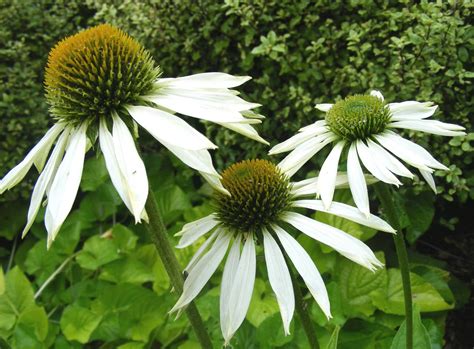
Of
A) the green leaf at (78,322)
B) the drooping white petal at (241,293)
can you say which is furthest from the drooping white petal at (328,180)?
the green leaf at (78,322)

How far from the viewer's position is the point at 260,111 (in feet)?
6.01

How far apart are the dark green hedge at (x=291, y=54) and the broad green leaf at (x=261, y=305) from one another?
474mm

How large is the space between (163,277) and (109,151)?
100 centimetres

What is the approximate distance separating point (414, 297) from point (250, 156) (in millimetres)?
663

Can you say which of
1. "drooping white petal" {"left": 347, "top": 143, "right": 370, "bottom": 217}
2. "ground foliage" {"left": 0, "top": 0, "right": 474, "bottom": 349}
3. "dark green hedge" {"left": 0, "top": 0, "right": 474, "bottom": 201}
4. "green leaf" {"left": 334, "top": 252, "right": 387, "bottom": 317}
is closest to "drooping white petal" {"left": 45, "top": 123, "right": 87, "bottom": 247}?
"drooping white petal" {"left": 347, "top": 143, "right": 370, "bottom": 217}

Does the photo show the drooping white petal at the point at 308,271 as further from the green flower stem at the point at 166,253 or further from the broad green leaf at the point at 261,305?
the broad green leaf at the point at 261,305

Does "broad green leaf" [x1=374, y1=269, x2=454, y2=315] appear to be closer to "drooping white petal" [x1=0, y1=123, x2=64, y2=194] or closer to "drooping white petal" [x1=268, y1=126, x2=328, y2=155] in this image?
"drooping white petal" [x1=268, y1=126, x2=328, y2=155]

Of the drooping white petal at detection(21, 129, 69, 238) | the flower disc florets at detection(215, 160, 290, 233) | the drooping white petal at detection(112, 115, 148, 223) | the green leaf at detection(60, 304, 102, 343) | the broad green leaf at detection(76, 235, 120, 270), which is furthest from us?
the broad green leaf at detection(76, 235, 120, 270)

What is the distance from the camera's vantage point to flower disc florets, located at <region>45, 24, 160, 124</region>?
719mm

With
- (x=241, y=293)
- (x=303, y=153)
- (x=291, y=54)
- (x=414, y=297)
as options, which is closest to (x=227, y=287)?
(x=241, y=293)

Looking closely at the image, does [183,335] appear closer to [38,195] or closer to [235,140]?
[235,140]

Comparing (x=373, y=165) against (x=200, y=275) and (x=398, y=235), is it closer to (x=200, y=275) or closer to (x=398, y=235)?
(x=398, y=235)

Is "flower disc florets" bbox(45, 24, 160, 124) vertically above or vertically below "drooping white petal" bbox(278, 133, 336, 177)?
above

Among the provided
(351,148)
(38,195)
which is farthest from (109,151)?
(351,148)
